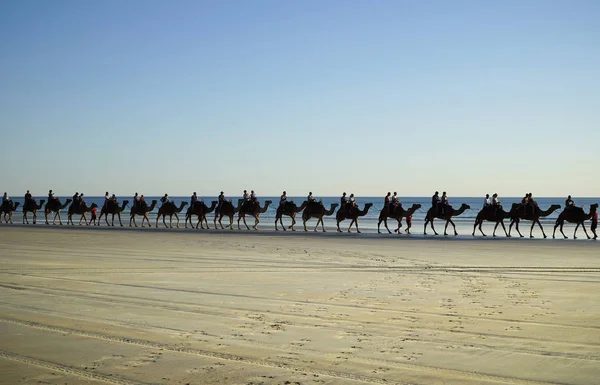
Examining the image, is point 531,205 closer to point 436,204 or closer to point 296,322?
point 436,204

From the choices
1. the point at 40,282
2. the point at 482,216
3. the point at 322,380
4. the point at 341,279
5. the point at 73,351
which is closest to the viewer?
the point at 322,380

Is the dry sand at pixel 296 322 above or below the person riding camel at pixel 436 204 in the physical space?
below

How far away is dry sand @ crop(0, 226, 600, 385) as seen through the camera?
21.2ft

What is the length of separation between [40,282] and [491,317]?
8.24 m

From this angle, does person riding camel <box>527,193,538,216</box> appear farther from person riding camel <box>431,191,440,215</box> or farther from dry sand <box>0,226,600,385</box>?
dry sand <box>0,226,600,385</box>

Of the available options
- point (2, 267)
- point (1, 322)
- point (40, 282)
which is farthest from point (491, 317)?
point (2, 267)

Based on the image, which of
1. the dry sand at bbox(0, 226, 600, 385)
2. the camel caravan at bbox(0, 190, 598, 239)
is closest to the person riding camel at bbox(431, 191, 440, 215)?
the camel caravan at bbox(0, 190, 598, 239)

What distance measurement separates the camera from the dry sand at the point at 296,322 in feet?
21.2

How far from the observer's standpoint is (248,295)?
1128cm

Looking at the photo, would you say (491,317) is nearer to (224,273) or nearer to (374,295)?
(374,295)

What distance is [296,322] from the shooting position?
8898mm

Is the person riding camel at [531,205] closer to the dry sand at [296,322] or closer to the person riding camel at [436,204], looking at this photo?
the person riding camel at [436,204]

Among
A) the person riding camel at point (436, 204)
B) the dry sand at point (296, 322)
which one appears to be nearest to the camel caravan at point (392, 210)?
the person riding camel at point (436, 204)

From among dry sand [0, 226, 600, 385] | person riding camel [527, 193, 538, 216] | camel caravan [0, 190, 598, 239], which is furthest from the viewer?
person riding camel [527, 193, 538, 216]
